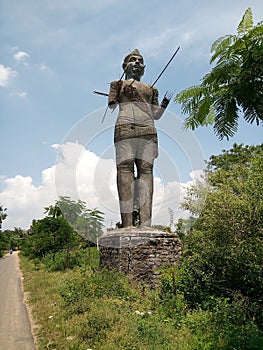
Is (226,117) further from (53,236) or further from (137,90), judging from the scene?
(53,236)

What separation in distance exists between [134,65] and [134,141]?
1.81 metres

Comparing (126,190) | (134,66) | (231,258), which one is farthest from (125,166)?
(231,258)

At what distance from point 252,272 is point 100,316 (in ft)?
7.65

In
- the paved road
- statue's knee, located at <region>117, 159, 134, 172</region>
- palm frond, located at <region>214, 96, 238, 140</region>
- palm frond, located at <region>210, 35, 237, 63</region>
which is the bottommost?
the paved road

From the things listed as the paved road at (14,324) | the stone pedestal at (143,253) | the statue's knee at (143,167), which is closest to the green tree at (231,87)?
the paved road at (14,324)

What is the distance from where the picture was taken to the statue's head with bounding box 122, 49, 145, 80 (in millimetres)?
7629

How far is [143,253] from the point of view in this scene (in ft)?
21.7

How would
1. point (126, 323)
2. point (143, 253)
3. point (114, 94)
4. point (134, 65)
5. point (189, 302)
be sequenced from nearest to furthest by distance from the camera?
point (126, 323), point (189, 302), point (143, 253), point (114, 94), point (134, 65)

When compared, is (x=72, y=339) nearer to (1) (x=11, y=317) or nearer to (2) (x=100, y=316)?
(2) (x=100, y=316)

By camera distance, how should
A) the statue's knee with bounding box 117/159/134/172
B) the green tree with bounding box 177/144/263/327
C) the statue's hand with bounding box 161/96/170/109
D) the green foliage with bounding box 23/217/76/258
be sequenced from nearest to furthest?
the green tree with bounding box 177/144/263/327 < the statue's knee with bounding box 117/159/134/172 < the statue's hand with bounding box 161/96/170/109 < the green foliage with bounding box 23/217/76/258

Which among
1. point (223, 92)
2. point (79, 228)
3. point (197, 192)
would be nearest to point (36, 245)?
point (79, 228)

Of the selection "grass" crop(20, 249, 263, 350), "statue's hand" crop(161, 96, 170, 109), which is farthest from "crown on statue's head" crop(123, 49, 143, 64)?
"grass" crop(20, 249, 263, 350)

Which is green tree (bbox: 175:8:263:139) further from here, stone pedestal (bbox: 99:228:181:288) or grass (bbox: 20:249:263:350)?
stone pedestal (bbox: 99:228:181:288)

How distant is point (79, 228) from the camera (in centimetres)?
1332
